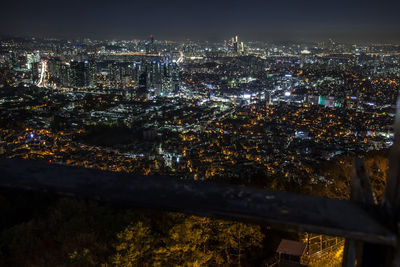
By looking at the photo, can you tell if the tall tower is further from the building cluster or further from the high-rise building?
the high-rise building

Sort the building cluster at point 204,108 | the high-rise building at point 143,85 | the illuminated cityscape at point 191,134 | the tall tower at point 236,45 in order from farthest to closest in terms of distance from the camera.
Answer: the tall tower at point 236,45 < the high-rise building at point 143,85 < the building cluster at point 204,108 < the illuminated cityscape at point 191,134

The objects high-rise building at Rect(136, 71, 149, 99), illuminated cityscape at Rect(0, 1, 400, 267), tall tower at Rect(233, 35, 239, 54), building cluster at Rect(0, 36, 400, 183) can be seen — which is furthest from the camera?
tall tower at Rect(233, 35, 239, 54)

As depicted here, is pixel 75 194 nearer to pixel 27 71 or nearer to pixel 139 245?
pixel 139 245

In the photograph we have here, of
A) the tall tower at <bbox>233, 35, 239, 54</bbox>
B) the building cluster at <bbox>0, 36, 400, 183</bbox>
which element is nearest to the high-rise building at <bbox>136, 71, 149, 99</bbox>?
the building cluster at <bbox>0, 36, 400, 183</bbox>

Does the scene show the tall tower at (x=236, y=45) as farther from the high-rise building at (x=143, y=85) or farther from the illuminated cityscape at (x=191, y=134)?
the high-rise building at (x=143, y=85)

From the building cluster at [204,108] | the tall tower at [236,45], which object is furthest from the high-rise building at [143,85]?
the tall tower at [236,45]

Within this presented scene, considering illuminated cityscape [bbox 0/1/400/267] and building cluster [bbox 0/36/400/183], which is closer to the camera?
illuminated cityscape [bbox 0/1/400/267]

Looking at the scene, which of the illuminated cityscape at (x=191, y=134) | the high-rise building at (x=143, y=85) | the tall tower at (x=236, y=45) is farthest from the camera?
the tall tower at (x=236, y=45)

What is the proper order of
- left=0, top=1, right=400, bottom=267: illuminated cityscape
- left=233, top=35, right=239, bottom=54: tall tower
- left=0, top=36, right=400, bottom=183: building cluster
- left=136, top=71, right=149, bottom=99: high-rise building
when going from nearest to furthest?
left=0, top=1, right=400, bottom=267: illuminated cityscape, left=0, top=36, right=400, bottom=183: building cluster, left=136, top=71, right=149, bottom=99: high-rise building, left=233, top=35, right=239, bottom=54: tall tower

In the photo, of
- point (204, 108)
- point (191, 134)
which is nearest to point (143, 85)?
point (204, 108)

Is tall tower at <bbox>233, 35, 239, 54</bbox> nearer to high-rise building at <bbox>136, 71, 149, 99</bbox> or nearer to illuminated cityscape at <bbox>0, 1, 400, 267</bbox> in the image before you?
illuminated cityscape at <bbox>0, 1, 400, 267</bbox>

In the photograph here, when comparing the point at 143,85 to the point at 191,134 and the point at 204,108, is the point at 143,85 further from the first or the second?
the point at 191,134
